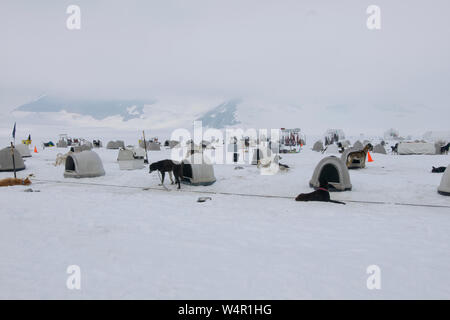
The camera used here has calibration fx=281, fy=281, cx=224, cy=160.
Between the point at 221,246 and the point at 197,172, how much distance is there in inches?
292

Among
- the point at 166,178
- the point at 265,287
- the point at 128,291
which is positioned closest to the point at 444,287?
the point at 265,287

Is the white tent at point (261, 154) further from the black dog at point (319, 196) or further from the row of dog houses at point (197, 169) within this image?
the black dog at point (319, 196)

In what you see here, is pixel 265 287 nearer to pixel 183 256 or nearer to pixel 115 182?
pixel 183 256

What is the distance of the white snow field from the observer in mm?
3914

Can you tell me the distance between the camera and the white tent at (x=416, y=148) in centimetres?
2658

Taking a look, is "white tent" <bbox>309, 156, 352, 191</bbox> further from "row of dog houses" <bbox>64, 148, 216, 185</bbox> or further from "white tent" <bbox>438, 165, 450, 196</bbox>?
"row of dog houses" <bbox>64, 148, 216, 185</bbox>

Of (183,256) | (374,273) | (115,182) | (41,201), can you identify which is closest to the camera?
(374,273)

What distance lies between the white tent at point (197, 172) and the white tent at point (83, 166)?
5.20 m

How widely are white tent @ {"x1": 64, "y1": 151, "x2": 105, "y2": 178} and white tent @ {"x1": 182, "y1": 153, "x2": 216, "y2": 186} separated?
520 centimetres

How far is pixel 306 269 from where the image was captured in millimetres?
4438

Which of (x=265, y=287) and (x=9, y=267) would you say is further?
(x=9, y=267)

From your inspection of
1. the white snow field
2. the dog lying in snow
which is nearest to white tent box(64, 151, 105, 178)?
the dog lying in snow

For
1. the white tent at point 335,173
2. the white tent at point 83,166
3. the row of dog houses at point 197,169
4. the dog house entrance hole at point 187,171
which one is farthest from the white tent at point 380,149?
the white tent at point 83,166
